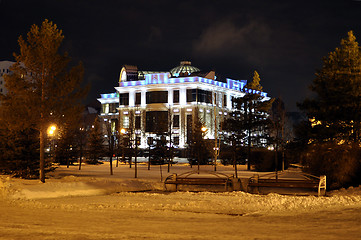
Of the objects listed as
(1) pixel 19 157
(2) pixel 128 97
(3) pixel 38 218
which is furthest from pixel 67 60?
(2) pixel 128 97

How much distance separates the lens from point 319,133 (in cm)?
2741

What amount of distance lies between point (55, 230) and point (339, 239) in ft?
21.0

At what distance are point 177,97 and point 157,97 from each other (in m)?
4.58

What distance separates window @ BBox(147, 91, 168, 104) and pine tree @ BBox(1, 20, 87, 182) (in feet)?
220

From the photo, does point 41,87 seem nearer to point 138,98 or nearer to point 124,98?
point 138,98

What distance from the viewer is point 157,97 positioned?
93.4 m

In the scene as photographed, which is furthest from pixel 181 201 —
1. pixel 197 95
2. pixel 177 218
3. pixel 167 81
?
pixel 167 81

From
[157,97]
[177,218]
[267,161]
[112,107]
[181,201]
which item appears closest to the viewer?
[177,218]

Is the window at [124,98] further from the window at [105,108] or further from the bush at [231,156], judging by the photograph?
the bush at [231,156]

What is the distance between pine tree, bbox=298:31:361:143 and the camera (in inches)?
1057

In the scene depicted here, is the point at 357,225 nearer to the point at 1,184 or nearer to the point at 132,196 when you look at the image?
the point at 132,196

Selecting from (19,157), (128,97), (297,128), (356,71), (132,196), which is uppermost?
(128,97)

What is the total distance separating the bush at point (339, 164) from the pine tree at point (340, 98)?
3.19 meters

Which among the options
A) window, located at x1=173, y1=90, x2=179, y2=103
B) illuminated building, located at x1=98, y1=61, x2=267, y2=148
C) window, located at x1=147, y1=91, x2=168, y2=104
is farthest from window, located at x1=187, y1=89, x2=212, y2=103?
window, located at x1=147, y1=91, x2=168, y2=104
